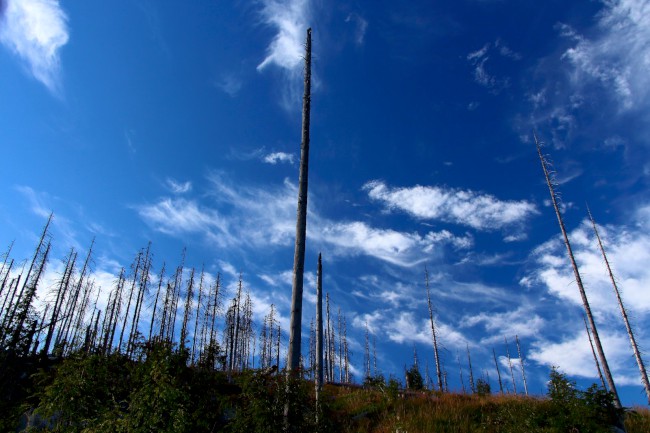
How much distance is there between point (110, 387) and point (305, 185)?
22.4 feet

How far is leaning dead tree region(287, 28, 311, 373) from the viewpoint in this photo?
Result: 7.64 meters

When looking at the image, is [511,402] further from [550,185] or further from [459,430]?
[550,185]

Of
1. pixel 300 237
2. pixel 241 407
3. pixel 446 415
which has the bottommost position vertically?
pixel 446 415

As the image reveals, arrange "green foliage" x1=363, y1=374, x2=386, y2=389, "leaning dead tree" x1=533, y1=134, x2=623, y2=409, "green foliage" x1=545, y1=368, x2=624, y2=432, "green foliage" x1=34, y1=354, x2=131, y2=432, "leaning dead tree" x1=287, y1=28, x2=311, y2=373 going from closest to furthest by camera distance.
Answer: "leaning dead tree" x1=287, y1=28, x2=311, y2=373, "green foliage" x1=34, y1=354, x2=131, y2=432, "green foliage" x1=545, y1=368, x2=624, y2=432, "green foliage" x1=363, y1=374, x2=386, y2=389, "leaning dead tree" x1=533, y1=134, x2=623, y2=409

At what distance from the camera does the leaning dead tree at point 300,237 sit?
7.64 metres

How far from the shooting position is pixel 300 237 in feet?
28.6

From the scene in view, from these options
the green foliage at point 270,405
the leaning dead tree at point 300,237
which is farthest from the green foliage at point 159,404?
the leaning dead tree at point 300,237

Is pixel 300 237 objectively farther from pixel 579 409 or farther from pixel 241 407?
pixel 579 409

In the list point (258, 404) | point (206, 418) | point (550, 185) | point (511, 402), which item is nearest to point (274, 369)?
point (258, 404)

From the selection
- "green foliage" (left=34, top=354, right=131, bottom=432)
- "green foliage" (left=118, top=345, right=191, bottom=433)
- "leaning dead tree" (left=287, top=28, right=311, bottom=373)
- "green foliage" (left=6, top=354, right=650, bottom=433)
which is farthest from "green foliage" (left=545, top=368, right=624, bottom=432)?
"green foliage" (left=34, top=354, right=131, bottom=432)

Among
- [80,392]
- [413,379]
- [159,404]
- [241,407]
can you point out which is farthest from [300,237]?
[413,379]

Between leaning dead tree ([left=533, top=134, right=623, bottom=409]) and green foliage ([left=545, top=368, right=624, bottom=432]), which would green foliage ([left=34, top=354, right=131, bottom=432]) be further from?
leaning dead tree ([left=533, top=134, right=623, bottom=409])

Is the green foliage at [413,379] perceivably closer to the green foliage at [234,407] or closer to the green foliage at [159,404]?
the green foliage at [234,407]

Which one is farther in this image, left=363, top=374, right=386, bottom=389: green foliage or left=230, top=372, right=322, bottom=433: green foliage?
left=363, top=374, right=386, bottom=389: green foliage
